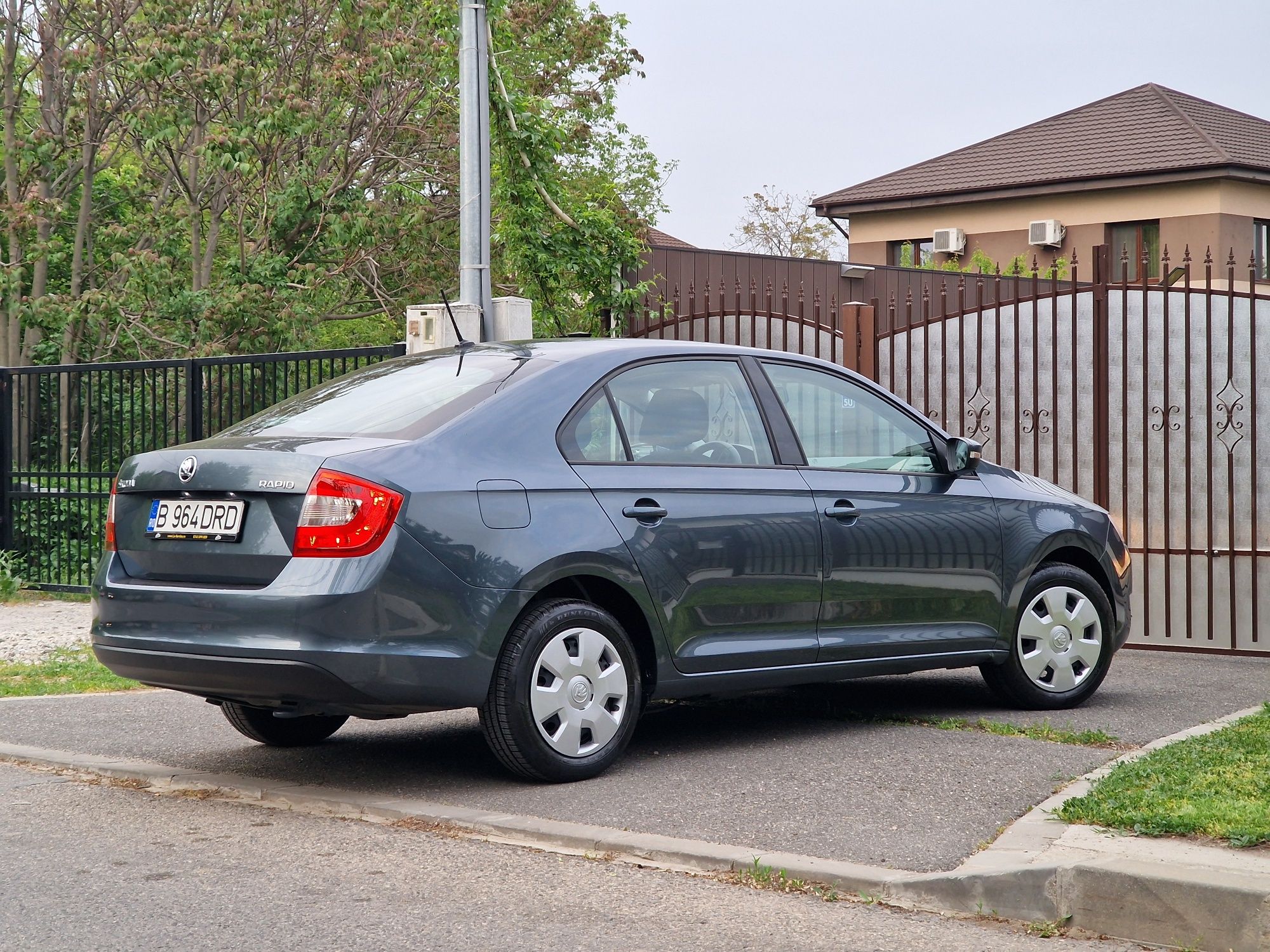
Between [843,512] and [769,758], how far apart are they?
109 cm

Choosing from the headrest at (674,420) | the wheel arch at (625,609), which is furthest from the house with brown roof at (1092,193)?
the wheel arch at (625,609)

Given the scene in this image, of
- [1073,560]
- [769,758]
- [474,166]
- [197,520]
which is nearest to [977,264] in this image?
[474,166]

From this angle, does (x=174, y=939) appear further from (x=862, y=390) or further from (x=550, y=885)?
(x=862, y=390)

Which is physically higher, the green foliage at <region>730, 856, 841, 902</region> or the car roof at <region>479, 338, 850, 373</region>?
the car roof at <region>479, 338, 850, 373</region>

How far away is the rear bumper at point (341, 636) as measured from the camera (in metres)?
5.08

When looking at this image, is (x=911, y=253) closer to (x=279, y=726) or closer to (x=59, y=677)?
(x=59, y=677)

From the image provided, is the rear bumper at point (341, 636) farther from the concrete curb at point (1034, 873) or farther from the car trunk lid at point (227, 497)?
the concrete curb at point (1034, 873)

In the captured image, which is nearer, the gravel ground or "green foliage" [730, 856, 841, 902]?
"green foliage" [730, 856, 841, 902]

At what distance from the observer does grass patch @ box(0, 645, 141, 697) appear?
841 cm

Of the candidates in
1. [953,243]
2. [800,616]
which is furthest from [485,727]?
[953,243]

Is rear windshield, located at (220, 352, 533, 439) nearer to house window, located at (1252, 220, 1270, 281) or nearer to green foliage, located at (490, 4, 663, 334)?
green foliage, located at (490, 4, 663, 334)

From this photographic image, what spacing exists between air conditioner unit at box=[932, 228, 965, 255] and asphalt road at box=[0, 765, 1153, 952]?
3160 cm

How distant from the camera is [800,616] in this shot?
6309mm

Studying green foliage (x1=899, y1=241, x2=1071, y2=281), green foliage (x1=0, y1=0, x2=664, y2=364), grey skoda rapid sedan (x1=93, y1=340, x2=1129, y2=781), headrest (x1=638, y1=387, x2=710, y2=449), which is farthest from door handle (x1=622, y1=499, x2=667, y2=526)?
green foliage (x1=899, y1=241, x2=1071, y2=281)
